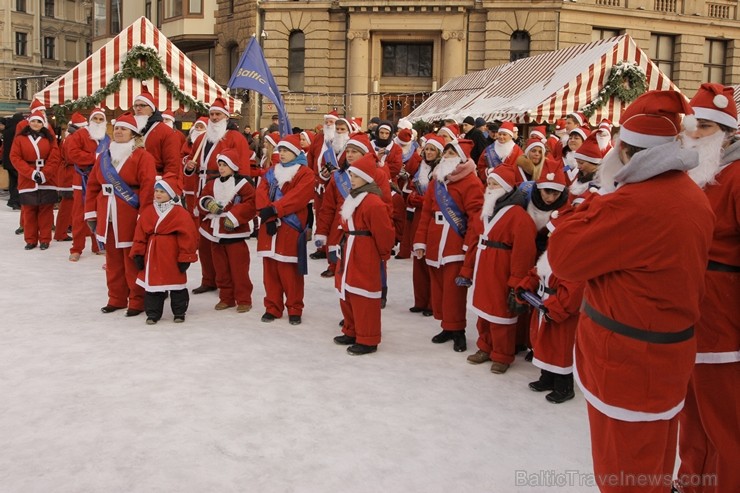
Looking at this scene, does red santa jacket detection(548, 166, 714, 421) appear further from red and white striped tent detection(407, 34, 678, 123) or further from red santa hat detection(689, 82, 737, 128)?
red and white striped tent detection(407, 34, 678, 123)

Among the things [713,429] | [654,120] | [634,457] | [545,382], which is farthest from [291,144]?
[634,457]

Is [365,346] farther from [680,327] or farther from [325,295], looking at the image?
[680,327]

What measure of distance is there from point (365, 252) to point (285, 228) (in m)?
1.24

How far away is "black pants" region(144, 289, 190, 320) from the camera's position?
7.21 m

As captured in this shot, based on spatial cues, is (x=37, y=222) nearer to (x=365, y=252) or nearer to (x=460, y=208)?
(x=365, y=252)

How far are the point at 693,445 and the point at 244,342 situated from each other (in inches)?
163

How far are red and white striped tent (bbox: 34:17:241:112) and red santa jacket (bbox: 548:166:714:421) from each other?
1123cm

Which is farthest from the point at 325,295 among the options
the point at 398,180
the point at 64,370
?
the point at 64,370

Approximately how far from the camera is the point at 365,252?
21.1ft

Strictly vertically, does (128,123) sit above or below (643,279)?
above

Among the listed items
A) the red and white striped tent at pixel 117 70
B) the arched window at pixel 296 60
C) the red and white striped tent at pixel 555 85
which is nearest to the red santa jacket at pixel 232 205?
the red and white striped tent at pixel 117 70

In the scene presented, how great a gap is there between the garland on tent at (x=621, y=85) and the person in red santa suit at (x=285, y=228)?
25.2 ft

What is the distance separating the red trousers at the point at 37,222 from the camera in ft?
38.5

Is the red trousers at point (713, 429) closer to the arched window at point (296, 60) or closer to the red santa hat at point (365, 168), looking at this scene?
the red santa hat at point (365, 168)
